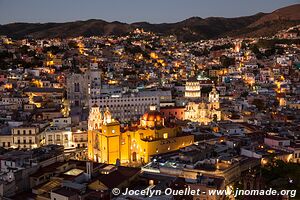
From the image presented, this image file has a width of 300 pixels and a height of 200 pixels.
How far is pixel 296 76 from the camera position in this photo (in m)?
63.0

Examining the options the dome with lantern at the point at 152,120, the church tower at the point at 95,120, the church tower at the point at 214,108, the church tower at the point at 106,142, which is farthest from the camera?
the church tower at the point at 214,108

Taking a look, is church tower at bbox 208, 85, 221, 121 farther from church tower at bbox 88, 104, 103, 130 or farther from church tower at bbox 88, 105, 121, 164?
church tower at bbox 88, 105, 121, 164

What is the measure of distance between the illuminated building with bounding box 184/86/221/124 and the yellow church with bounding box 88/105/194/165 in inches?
442

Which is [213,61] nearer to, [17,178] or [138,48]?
[138,48]

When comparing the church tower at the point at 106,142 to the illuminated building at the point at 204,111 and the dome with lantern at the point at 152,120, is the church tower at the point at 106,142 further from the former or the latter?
the illuminated building at the point at 204,111

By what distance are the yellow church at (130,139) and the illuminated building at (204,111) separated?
1123 centimetres

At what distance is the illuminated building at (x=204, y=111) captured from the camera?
40.1 metres

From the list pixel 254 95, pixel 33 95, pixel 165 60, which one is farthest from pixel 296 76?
pixel 33 95

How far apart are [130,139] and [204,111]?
48.0ft

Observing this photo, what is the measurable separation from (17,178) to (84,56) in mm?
58647

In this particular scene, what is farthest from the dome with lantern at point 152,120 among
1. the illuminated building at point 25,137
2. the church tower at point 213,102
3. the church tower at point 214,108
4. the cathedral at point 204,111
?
the church tower at point 213,102

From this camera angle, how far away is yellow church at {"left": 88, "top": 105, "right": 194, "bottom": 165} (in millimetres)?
26297

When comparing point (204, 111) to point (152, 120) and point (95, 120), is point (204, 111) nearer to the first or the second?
point (152, 120)

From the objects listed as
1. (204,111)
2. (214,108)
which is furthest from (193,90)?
(204,111)
